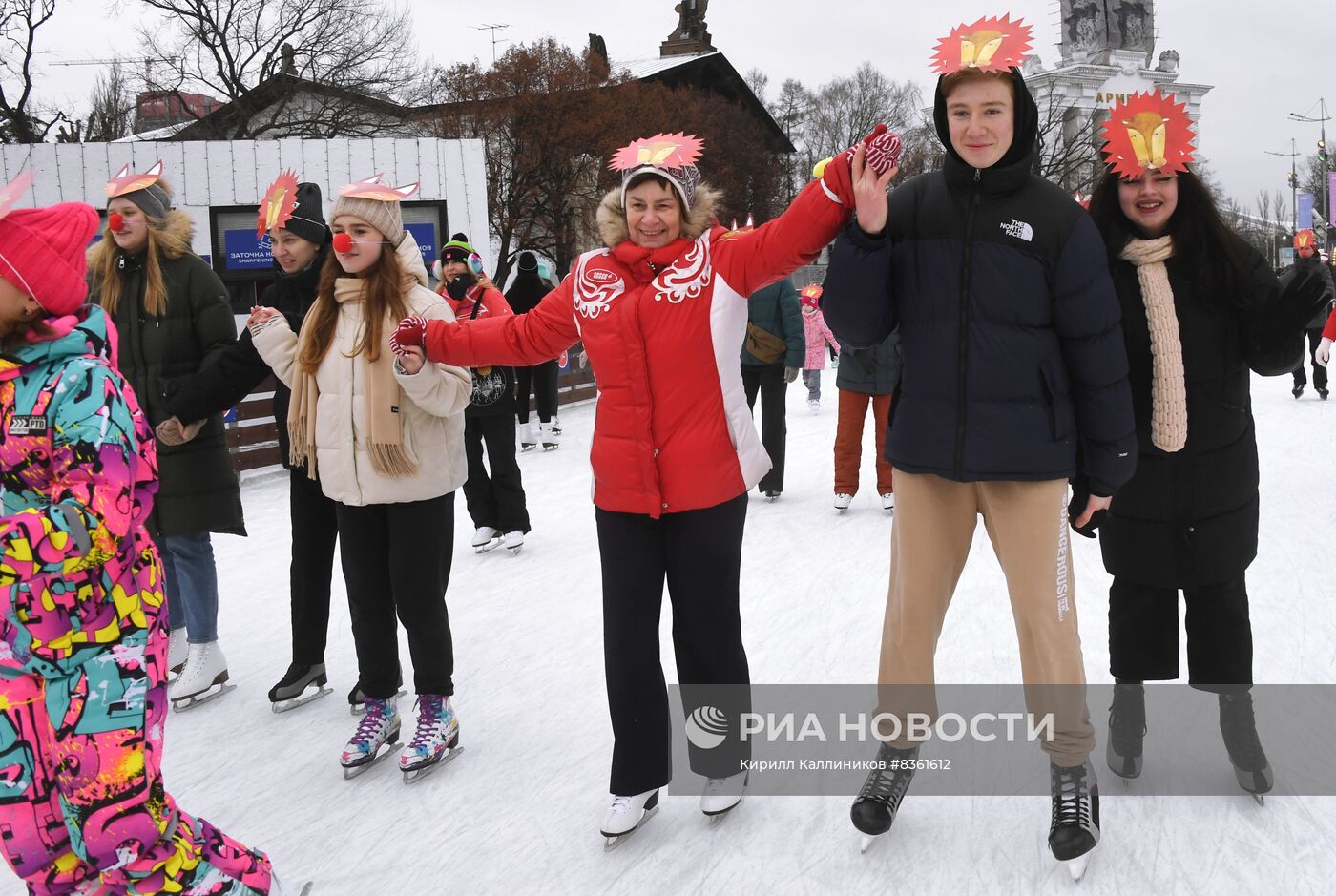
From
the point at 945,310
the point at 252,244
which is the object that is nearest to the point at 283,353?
the point at 945,310

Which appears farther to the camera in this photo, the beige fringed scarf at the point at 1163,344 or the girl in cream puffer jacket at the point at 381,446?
the girl in cream puffer jacket at the point at 381,446

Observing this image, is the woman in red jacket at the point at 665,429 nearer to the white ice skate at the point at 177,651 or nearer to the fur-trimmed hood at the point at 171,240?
the fur-trimmed hood at the point at 171,240

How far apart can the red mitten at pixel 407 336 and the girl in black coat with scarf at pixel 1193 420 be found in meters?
1.90

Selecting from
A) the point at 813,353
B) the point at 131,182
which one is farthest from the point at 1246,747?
the point at 813,353

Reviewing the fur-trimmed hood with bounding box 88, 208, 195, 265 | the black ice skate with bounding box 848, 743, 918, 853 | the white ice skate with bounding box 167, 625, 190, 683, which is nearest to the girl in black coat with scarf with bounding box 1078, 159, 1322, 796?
the black ice skate with bounding box 848, 743, 918, 853

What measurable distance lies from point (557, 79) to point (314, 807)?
3111 centimetres

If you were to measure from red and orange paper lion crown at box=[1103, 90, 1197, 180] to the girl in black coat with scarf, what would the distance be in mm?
41

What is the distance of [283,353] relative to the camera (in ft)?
11.3

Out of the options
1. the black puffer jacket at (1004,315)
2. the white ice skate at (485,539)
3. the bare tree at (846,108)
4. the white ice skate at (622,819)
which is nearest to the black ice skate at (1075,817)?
the black puffer jacket at (1004,315)

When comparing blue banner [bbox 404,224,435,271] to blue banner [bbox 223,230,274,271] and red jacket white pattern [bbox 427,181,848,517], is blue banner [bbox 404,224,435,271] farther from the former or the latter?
red jacket white pattern [bbox 427,181,848,517]

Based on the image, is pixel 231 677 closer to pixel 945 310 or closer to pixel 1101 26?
pixel 945 310

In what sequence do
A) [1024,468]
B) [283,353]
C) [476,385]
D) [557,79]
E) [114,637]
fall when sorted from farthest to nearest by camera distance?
[557,79]
[476,385]
[283,353]
[1024,468]
[114,637]

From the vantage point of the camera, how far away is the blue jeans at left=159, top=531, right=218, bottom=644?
157 inches

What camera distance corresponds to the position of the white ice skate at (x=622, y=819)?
9.21 feet
